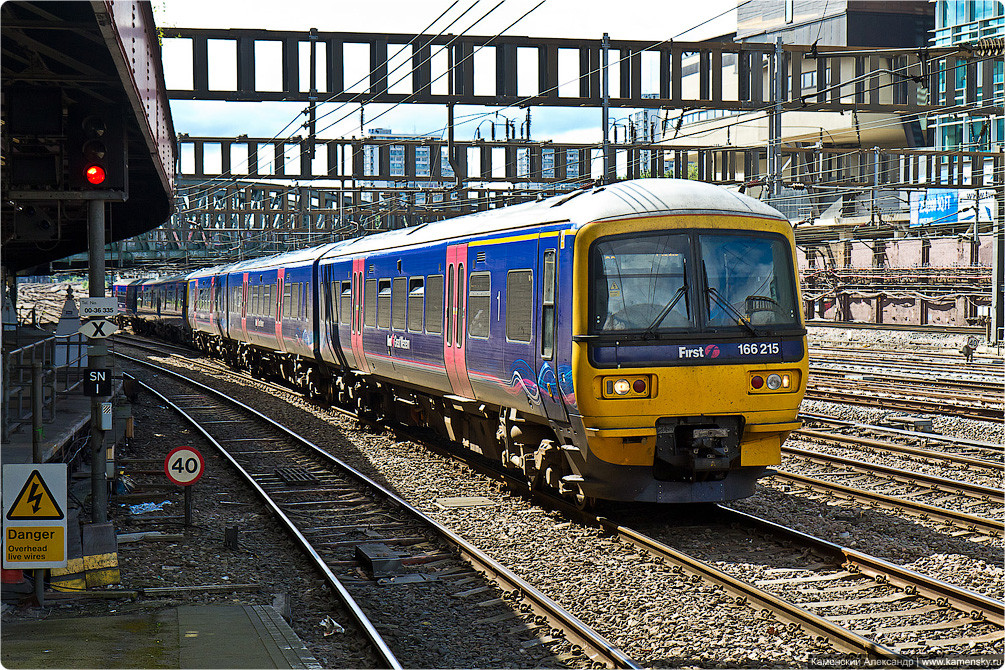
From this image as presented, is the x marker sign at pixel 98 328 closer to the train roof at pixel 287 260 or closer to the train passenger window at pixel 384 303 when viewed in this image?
the train passenger window at pixel 384 303

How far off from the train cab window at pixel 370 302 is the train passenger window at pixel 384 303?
0.24 meters

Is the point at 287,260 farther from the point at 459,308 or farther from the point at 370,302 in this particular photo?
the point at 459,308

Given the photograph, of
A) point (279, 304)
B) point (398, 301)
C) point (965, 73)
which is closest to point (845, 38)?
point (965, 73)

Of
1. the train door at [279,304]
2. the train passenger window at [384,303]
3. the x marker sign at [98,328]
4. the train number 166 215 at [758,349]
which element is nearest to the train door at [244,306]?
the train door at [279,304]

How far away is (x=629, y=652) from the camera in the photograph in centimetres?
664

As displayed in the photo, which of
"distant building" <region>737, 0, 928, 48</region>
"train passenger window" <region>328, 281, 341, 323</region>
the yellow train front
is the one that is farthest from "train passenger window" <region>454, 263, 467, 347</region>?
"distant building" <region>737, 0, 928, 48</region>

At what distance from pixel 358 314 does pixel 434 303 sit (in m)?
4.06

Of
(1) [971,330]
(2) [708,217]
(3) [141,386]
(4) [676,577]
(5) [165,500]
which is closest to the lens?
(4) [676,577]

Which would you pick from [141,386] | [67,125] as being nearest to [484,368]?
[67,125]

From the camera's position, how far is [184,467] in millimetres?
10789

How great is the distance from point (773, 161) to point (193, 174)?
13.7 m

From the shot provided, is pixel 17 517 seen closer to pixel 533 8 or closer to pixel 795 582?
pixel 795 582

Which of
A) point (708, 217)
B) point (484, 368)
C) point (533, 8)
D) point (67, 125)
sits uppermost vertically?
point (533, 8)

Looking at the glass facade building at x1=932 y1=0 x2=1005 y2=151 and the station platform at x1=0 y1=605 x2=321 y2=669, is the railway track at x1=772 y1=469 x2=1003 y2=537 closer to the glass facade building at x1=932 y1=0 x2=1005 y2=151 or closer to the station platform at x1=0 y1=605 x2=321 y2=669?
the station platform at x1=0 y1=605 x2=321 y2=669
